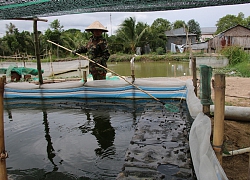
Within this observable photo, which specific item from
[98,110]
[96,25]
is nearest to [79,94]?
[98,110]

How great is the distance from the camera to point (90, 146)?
3.64 metres

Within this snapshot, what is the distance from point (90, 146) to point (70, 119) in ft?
5.18

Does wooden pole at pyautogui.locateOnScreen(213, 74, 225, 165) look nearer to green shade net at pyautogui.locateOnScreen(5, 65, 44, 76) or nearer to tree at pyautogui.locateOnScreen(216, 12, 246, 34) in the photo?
green shade net at pyautogui.locateOnScreen(5, 65, 44, 76)

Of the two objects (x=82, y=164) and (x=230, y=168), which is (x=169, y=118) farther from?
(x=82, y=164)

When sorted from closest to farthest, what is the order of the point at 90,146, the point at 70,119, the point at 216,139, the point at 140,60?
the point at 216,139 < the point at 90,146 < the point at 70,119 < the point at 140,60

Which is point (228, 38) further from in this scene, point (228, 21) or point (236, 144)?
point (228, 21)

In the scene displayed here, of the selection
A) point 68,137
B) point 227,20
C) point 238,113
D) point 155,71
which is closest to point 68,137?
point 68,137

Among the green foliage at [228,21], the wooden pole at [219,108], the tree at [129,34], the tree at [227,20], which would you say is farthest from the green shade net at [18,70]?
the tree at [227,20]

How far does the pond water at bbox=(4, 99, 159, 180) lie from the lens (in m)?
3.00

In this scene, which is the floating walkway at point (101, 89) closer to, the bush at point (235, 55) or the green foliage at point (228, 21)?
the bush at point (235, 55)

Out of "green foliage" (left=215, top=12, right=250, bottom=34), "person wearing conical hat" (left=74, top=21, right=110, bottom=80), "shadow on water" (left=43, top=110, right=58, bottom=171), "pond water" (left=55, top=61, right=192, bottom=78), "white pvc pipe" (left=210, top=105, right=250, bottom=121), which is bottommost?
"shadow on water" (left=43, top=110, right=58, bottom=171)

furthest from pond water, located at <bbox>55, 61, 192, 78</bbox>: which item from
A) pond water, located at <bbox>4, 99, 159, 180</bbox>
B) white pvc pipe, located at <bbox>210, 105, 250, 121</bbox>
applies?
white pvc pipe, located at <bbox>210, 105, 250, 121</bbox>

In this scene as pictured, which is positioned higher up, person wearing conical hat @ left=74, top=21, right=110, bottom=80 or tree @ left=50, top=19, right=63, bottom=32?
tree @ left=50, top=19, right=63, bottom=32

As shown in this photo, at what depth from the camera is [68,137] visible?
4043 millimetres
